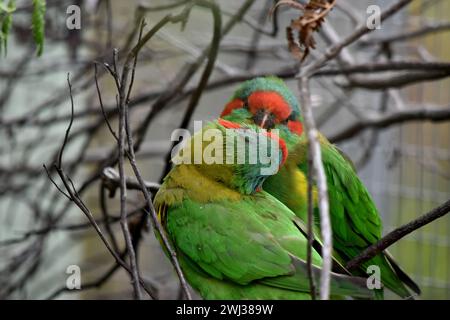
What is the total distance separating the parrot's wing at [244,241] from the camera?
3.34 ft

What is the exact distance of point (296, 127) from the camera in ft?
4.77

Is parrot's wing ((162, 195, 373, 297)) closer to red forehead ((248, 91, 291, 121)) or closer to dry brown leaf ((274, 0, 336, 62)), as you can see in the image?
dry brown leaf ((274, 0, 336, 62))

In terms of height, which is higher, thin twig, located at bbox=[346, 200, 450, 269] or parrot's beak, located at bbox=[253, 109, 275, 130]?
parrot's beak, located at bbox=[253, 109, 275, 130]

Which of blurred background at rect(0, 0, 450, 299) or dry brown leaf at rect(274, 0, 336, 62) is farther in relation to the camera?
blurred background at rect(0, 0, 450, 299)

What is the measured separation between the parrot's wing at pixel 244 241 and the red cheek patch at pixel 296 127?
1.22 ft

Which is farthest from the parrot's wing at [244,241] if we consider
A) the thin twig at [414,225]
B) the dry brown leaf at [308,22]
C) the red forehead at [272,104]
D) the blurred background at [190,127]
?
the blurred background at [190,127]

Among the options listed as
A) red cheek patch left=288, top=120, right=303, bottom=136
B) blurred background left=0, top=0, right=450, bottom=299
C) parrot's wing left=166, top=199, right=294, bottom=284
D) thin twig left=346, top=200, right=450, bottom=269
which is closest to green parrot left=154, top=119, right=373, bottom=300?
parrot's wing left=166, top=199, right=294, bottom=284

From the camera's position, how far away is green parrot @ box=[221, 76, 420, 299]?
1.37m

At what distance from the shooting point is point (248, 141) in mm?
993

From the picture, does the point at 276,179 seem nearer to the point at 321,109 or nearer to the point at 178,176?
the point at 178,176

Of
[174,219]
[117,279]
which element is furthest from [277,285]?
[117,279]

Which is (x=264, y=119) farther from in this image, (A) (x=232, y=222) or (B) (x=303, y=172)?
(A) (x=232, y=222)
